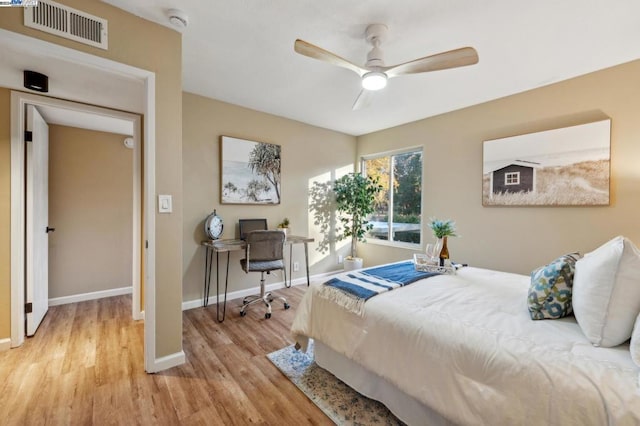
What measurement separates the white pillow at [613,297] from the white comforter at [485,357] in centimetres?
6

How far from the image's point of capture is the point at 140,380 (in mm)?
1881

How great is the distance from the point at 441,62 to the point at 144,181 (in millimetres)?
2256

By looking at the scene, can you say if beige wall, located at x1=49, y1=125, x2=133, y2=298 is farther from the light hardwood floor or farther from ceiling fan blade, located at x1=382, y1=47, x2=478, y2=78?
ceiling fan blade, located at x1=382, y1=47, x2=478, y2=78

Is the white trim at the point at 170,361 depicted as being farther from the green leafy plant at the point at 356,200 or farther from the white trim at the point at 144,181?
the green leafy plant at the point at 356,200

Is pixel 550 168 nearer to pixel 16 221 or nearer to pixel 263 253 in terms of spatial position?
pixel 263 253

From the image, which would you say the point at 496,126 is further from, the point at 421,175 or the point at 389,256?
the point at 389,256

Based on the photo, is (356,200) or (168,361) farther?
(356,200)

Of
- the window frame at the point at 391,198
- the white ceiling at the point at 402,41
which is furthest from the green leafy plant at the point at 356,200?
the white ceiling at the point at 402,41

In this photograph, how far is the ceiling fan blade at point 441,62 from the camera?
1702 millimetres

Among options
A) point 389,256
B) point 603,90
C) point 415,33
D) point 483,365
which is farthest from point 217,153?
point 603,90

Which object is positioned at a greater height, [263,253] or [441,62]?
[441,62]

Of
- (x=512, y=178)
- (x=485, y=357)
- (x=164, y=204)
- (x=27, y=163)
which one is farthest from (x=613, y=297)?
(x=27, y=163)

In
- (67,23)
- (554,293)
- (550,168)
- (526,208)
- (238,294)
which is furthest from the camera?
(238,294)

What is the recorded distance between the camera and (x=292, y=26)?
6.37 ft
